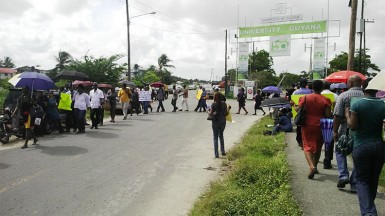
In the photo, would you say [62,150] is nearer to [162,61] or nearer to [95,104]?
[95,104]

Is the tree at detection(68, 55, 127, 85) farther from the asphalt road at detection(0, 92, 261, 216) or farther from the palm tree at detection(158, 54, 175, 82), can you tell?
the palm tree at detection(158, 54, 175, 82)

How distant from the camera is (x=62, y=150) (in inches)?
393

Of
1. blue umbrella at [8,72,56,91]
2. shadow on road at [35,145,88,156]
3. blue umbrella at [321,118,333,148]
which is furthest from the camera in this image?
blue umbrella at [8,72,56,91]

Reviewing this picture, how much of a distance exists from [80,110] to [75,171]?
5.82 m

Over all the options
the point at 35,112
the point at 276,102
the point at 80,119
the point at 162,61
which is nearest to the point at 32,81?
the point at 80,119

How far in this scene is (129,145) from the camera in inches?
431

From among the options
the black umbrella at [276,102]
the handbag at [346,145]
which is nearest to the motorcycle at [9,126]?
the black umbrella at [276,102]

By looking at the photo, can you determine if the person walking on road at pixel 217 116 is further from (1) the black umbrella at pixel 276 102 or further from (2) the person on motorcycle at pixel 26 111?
(2) the person on motorcycle at pixel 26 111

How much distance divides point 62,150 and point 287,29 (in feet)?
102

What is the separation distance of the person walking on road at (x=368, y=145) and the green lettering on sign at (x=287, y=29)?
33.3 meters

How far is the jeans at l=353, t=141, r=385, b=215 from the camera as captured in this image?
4.45 m

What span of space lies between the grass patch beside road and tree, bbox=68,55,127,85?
2612 cm

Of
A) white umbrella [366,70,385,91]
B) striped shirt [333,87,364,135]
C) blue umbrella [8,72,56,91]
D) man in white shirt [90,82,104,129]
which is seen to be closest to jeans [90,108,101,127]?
man in white shirt [90,82,104,129]

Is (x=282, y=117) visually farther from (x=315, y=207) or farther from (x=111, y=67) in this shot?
(x=111, y=67)
